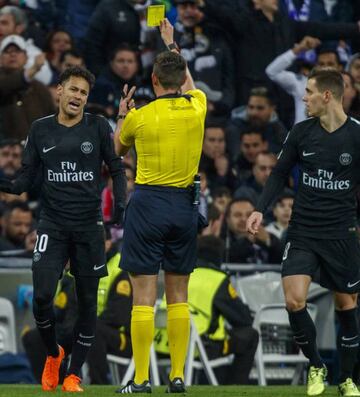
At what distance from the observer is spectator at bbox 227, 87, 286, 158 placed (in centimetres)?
1686

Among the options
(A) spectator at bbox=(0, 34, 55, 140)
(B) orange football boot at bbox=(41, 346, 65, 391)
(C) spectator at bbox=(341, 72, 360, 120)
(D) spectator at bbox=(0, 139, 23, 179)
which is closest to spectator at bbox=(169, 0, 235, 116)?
(C) spectator at bbox=(341, 72, 360, 120)

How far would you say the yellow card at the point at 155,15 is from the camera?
981 cm

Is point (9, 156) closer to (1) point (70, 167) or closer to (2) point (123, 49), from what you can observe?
(2) point (123, 49)

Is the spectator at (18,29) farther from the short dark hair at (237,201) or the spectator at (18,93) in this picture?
the short dark hair at (237,201)

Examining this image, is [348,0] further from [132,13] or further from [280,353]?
[280,353]

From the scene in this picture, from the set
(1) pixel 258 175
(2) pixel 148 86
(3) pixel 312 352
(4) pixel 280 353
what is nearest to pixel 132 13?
(2) pixel 148 86

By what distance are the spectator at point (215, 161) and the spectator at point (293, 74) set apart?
108cm

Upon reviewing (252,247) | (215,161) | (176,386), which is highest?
(215,161)

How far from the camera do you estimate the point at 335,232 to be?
31.0ft

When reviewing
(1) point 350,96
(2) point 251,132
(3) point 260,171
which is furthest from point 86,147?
(1) point 350,96

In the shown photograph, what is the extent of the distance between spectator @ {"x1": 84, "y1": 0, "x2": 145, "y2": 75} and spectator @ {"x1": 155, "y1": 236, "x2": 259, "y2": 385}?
15.6 feet

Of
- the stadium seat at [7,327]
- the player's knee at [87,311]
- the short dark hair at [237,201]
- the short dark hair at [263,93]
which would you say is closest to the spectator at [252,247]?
the short dark hair at [237,201]

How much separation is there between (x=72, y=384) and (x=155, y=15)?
2705mm

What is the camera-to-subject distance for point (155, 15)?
9844 millimetres
